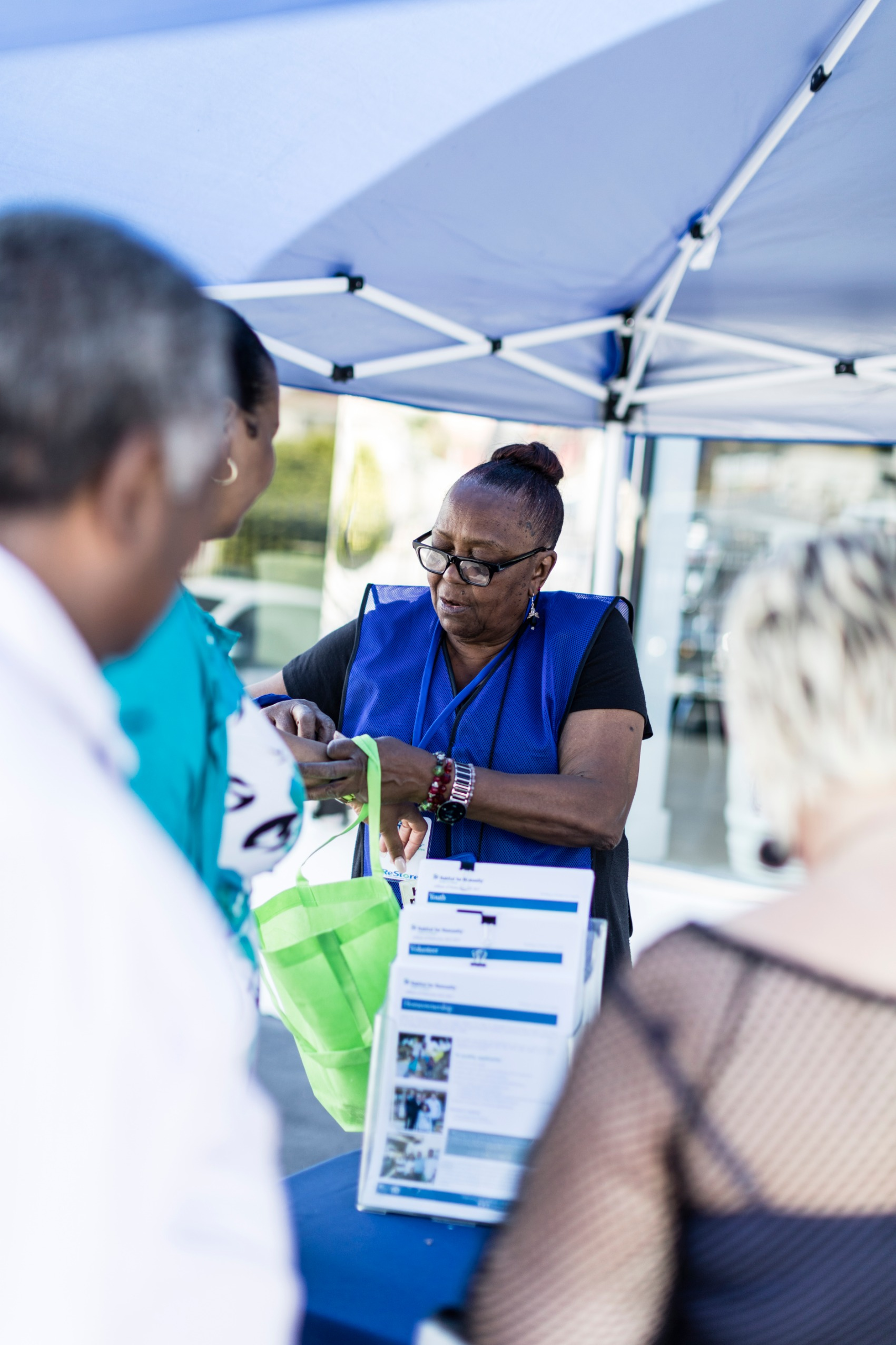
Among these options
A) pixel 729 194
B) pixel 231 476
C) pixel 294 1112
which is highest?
pixel 729 194

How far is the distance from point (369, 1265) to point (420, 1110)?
0.65ft

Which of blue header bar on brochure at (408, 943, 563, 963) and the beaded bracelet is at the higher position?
the beaded bracelet

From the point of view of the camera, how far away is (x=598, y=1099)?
38.3 inches

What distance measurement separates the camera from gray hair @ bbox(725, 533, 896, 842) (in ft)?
3.28

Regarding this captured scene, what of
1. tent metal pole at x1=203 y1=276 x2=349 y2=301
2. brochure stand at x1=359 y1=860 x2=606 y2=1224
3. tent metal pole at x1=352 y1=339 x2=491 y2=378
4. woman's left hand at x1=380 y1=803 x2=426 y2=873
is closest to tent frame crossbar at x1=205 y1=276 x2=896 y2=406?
tent metal pole at x1=352 y1=339 x2=491 y2=378

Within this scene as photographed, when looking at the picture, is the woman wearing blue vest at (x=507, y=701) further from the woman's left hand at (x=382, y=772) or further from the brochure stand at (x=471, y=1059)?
the brochure stand at (x=471, y=1059)

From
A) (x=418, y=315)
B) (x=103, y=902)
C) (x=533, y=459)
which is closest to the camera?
(x=103, y=902)

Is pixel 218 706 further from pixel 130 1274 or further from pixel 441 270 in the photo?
pixel 441 270

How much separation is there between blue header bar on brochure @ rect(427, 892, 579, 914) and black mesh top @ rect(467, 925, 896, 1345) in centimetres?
57

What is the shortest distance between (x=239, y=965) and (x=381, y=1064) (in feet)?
1.11

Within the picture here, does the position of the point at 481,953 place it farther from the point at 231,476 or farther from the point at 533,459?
the point at 533,459

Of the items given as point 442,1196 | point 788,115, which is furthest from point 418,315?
point 442,1196

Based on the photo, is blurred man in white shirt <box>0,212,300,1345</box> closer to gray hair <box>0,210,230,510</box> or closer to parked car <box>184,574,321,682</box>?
gray hair <box>0,210,230,510</box>

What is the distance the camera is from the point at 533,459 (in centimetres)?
244
